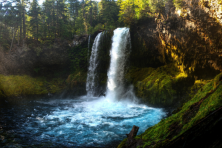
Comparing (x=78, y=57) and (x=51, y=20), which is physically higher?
(x=51, y=20)

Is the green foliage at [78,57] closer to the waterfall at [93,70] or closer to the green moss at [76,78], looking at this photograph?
the green moss at [76,78]

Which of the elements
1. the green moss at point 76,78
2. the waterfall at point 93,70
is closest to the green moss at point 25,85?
the green moss at point 76,78

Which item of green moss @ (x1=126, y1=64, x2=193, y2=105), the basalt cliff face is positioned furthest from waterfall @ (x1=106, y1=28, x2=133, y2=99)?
green moss @ (x1=126, y1=64, x2=193, y2=105)

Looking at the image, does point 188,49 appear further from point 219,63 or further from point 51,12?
point 51,12

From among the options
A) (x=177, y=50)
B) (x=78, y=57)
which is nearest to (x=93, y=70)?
(x=78, y=57)

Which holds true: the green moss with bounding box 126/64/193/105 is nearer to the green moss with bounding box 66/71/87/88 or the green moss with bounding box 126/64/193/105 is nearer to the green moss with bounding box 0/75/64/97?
the green moss with bounding box 66/71/87/88

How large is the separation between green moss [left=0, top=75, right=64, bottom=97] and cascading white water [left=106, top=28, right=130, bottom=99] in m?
9.42

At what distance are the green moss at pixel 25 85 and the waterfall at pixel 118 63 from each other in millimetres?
9449

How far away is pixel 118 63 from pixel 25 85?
562 inches

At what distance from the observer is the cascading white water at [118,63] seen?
61.4 feet

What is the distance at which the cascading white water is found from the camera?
736 inches

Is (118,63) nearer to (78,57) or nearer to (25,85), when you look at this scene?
(78,57)

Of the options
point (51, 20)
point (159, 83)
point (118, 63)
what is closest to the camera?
point (159, 83)

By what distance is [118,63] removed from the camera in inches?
758
